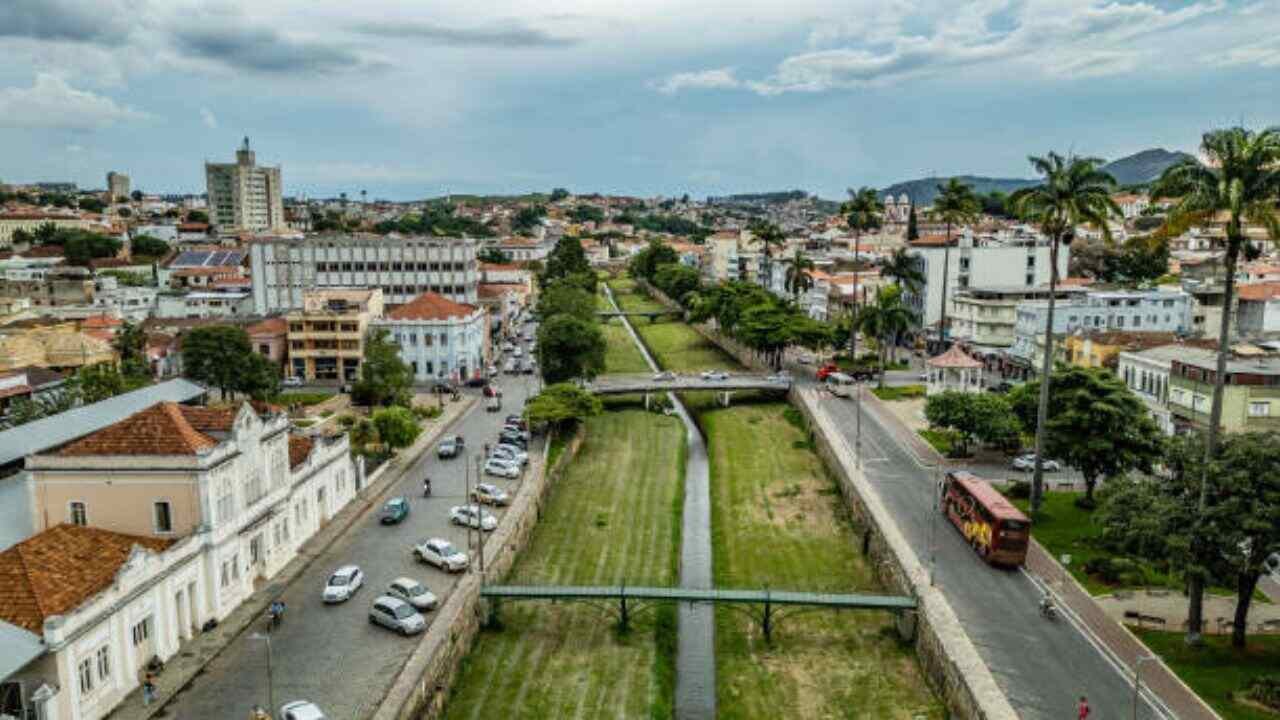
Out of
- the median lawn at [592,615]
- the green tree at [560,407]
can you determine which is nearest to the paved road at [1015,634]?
the median lawn at [592,615]

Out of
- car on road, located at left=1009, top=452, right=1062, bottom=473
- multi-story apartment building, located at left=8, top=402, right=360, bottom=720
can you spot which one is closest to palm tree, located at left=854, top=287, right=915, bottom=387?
car on road, located at left=1009, top=452, right=1062, bottom=473

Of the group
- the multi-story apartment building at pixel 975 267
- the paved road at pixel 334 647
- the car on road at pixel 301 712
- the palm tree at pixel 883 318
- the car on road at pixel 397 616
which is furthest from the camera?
the multi-story apartment building at pixel 975 267

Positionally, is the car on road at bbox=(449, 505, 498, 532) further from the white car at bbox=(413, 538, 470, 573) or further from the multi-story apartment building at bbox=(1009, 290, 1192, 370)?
the multi-story apartment building at bbox=(1009, 290, 1192, 370)

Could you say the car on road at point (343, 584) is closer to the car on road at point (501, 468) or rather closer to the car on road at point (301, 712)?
the car on road at point (301, 712)

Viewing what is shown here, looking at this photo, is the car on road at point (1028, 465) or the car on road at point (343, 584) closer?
the car on road at point (343, 584)

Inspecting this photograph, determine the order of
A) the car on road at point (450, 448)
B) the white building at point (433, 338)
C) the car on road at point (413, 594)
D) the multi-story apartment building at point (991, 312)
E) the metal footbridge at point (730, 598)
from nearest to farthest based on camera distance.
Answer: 1. the metal footbridge at point (730, 598)
2. the car on road at point (413, 594)
3. the car on road at point (450, 448)
4. the white building at point (433, 338)
5. the multi-story apartment building at point (991, 312)

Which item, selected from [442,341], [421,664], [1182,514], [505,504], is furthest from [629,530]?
[442,341]

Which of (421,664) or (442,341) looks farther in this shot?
(442,341)

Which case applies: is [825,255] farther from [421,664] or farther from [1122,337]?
[421,664]
